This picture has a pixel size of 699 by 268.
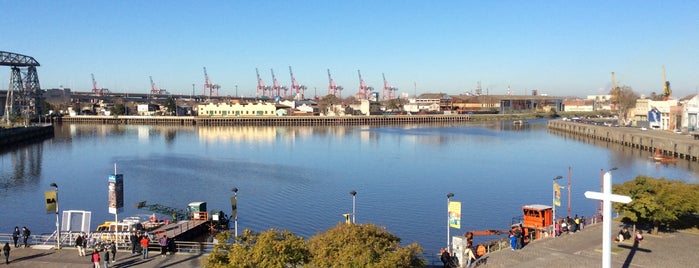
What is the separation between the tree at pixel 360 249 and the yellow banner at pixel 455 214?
4079 mm

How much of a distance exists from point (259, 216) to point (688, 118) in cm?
4172

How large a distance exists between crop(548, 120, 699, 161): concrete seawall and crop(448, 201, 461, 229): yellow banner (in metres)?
30.2

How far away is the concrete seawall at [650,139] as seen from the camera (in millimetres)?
37959

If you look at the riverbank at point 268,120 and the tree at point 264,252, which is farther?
the riverbank at point 268,120

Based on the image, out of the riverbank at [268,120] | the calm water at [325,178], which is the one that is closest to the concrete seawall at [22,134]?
the calm water at [325,178]

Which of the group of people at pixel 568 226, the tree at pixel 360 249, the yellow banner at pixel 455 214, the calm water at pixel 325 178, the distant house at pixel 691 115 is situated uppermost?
the distant house at pixel 691 115

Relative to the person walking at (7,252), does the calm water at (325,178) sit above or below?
below

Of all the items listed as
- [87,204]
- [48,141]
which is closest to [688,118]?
[87,204]

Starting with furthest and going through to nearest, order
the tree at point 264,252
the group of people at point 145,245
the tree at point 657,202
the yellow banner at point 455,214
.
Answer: the tree at point 657,202, the yellow banner at point 455,214, the group of people at point 145,245, the tree at point 264,252

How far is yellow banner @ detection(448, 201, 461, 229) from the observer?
1273 cm

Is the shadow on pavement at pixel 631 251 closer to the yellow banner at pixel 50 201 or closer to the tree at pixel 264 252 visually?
the tree at pixel 264 252

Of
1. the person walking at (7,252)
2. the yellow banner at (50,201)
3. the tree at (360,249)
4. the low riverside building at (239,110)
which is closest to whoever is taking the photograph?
the tree at (360,249)

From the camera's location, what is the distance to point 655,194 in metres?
14.1

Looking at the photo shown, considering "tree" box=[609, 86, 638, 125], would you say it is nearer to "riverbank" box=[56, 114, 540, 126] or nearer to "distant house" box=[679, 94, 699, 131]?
"distant house" box=[679, 94, 699, 131]
